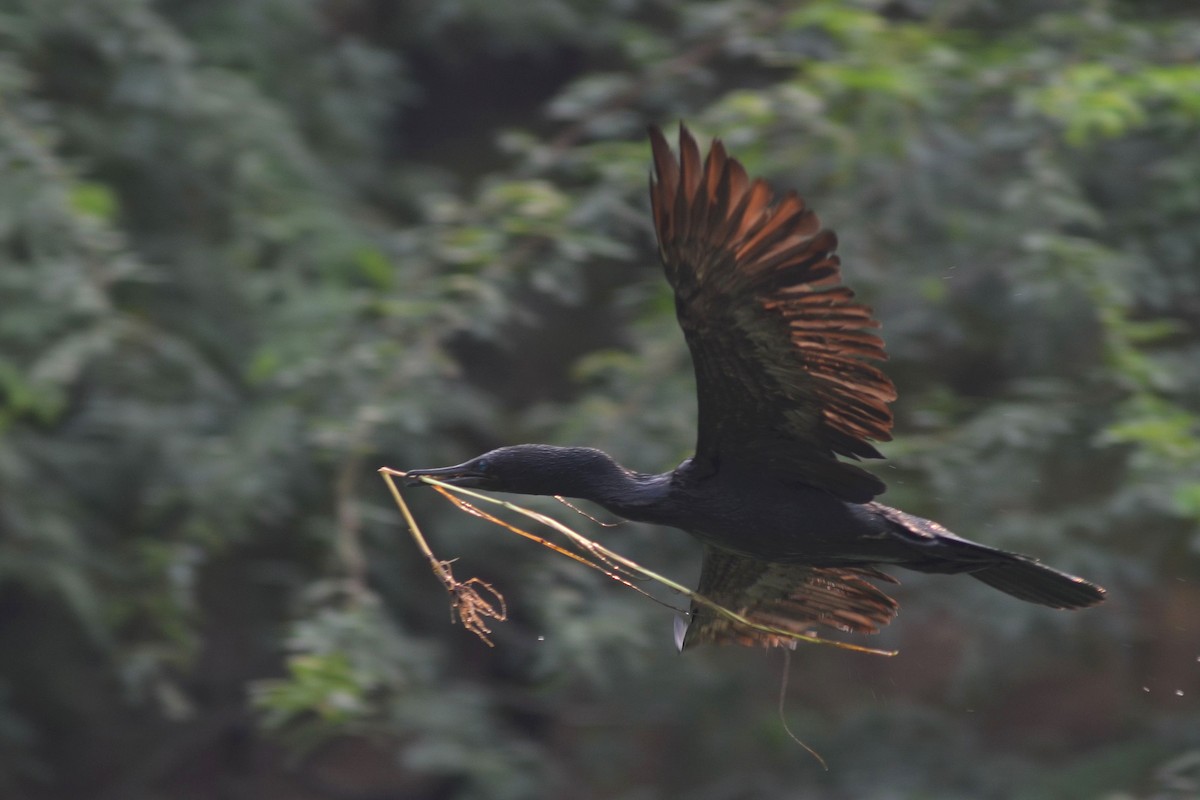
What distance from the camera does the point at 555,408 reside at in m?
5.36

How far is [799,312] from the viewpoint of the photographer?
2.44m

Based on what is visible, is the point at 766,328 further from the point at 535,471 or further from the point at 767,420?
the point at 535,471

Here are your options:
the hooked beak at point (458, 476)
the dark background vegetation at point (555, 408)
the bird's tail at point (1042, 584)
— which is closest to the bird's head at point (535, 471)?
the hooked beak at point (458, 476)

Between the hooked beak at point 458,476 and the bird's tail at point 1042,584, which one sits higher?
the hooked beak at point 458,476

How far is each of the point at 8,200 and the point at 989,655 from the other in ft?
11.9

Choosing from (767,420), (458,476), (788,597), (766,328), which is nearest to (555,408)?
(788,597)

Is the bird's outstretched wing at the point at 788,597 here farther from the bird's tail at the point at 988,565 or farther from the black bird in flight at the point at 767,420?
the bird's tail at the point at 988,565

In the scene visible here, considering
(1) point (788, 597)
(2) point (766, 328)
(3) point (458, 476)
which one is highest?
(2) point (766, 328)

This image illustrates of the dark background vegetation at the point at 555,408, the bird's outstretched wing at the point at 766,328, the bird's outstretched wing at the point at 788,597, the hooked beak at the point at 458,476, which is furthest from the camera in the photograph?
the dark background vegetation at the point at 555,408

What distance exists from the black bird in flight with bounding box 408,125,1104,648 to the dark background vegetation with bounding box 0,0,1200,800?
5.27ft

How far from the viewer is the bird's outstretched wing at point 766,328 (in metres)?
2.30

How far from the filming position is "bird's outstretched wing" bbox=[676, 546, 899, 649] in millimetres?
3037

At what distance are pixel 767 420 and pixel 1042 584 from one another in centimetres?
62

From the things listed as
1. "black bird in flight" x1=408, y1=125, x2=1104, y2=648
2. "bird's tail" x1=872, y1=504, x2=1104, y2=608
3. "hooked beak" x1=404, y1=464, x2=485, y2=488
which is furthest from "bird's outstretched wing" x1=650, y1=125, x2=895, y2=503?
"hooked beak" x1=404, y1=464, x2=485, y2=488
